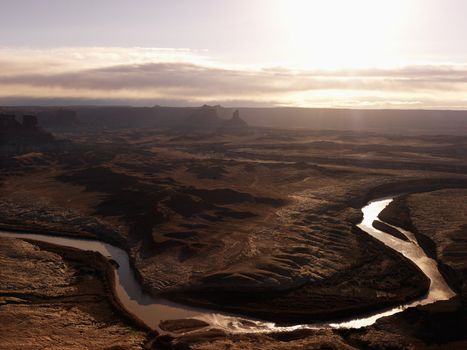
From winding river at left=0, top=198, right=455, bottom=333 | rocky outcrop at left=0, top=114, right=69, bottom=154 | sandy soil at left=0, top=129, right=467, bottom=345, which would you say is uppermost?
rocky outcrop at left=0, top=114, right=69, bottom=154

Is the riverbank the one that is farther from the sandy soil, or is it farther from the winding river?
the sandy soil

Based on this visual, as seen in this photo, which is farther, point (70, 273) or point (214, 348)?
point (70, 273)

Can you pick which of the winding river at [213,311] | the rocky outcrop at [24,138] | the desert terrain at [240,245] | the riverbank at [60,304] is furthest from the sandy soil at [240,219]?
the rocky outcrop at [24,138]

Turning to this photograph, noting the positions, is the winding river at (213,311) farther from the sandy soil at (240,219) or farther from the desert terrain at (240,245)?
the sandy soil at (240,219)

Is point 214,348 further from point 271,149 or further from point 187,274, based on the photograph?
point 271,149

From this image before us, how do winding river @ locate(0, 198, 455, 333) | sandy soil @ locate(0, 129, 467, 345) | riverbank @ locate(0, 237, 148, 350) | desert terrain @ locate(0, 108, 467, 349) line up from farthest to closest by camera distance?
sandy soil @ locate(0, 129, 467, 345) < winding river @ locate(0, 198, 455, 333) < desert terrain @ locate(0, 108, 467, 349) < riverbank @ locate(0, 237, 148, 350)

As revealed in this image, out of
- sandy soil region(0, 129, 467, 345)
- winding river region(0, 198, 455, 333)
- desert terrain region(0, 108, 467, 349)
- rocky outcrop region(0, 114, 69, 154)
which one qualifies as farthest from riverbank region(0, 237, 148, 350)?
rocky outcrop region(0, 114, 69, 154)

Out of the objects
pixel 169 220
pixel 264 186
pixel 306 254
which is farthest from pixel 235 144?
pixel 306 254

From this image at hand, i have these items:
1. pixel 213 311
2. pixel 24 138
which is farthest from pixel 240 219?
pixel 24 138

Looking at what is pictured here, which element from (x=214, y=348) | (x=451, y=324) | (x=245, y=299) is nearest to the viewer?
(x=214, y=348)

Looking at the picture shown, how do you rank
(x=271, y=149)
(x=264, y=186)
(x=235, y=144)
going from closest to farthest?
1. (x=264, y=186)
2. (x=271, y=149)
3. (x=235, y=144)
